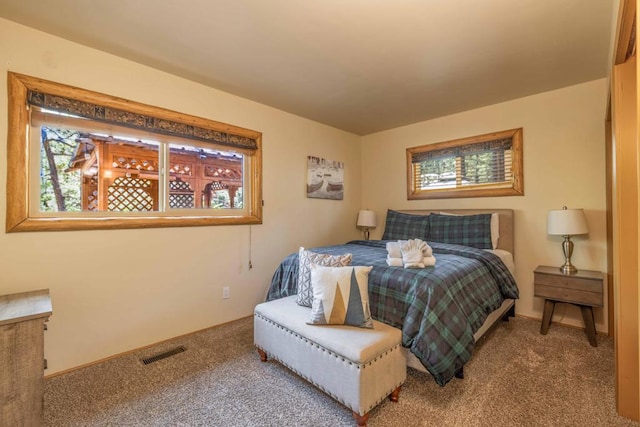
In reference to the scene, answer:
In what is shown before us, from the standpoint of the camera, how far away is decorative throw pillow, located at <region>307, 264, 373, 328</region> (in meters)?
1.74

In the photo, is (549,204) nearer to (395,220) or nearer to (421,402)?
(395,220)

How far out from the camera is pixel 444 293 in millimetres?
1790

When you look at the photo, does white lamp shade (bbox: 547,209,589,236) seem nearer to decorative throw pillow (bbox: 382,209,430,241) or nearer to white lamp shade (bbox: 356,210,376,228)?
decorative throw pillow (bbox: 382,209,430,241)

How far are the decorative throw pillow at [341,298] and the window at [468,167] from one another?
2.28 m

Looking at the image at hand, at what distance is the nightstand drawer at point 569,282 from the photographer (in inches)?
91.3

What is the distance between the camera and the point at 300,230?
359cm

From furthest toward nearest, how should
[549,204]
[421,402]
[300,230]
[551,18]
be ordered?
1. [300,230]
2. [549,204]
3. [551,18]
4. [421,402]

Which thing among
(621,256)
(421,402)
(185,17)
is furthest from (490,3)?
(421,402)

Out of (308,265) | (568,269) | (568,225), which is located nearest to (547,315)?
(568,269)

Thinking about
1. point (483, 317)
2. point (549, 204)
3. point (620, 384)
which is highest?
point (549, 204)

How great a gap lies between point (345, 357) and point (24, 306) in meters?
1.75

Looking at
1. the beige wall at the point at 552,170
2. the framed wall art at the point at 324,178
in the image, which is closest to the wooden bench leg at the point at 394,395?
the beige wall at the point at 552,170

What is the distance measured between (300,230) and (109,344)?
6.89 ft

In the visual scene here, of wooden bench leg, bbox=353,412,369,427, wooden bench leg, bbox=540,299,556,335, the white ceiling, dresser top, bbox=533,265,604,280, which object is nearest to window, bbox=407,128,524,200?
the white ceiling
